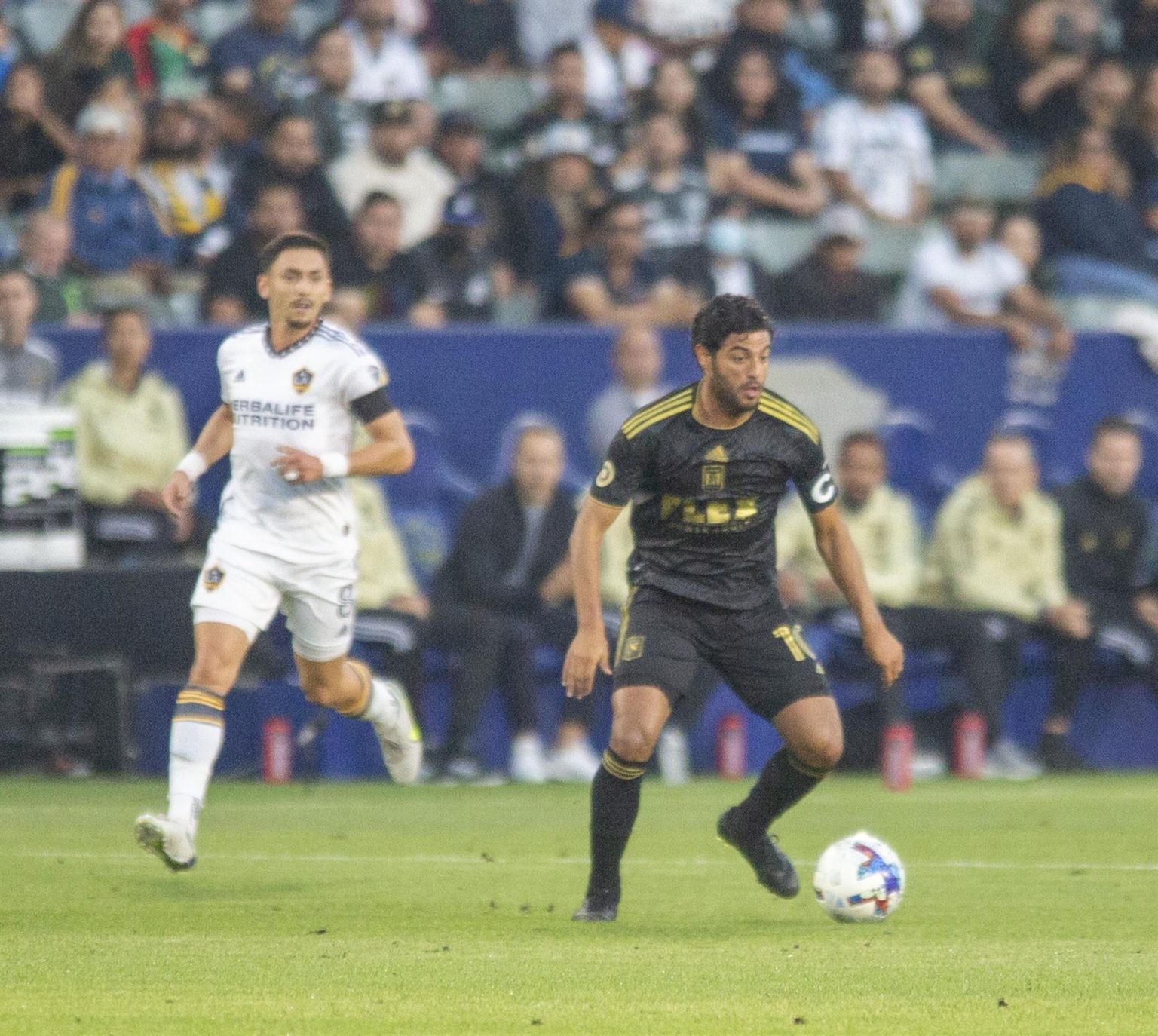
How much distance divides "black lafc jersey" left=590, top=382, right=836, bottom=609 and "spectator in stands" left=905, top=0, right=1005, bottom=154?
465 inches

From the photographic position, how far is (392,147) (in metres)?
16.0

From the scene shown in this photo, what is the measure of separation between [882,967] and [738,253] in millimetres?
10232

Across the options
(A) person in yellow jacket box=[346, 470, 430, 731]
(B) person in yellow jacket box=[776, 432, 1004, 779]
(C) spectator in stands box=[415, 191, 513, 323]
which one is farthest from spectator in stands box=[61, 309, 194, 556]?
(B) person in yellow jacket box=[776, 432, 1004, 779]

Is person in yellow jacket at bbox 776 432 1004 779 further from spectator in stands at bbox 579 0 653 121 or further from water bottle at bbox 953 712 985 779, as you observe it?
spectator in stands at bbox 579 0 653 121

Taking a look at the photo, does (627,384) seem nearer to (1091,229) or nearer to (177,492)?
(1091,229)

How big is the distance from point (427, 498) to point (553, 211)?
2400 millimetres

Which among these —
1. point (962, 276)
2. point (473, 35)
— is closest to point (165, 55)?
point (473, 35)

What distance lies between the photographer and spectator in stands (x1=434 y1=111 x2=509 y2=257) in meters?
16.2

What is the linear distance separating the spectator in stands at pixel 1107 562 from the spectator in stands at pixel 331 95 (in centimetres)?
558

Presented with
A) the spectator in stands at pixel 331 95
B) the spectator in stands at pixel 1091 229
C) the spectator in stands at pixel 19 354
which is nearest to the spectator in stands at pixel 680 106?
the spectator in stands at pixel 331 95

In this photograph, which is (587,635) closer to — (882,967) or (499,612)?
(882,967)

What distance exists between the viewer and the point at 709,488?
7.87m

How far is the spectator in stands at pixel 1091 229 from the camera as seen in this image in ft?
Answer: 56.9

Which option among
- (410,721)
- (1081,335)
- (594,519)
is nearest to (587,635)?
(594,519)
